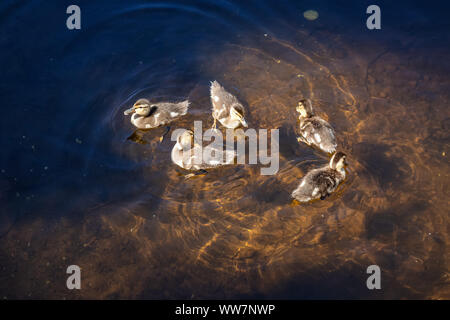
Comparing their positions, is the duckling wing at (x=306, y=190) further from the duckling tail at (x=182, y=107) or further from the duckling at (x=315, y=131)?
the duckling tail at (x=182, y=107)

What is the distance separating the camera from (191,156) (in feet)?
14.5

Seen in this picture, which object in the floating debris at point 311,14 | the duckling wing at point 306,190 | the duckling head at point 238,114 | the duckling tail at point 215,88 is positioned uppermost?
the floating debris at point 311,14

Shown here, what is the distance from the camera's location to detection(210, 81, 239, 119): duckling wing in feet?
16.1

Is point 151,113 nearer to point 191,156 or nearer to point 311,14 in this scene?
point 191,156

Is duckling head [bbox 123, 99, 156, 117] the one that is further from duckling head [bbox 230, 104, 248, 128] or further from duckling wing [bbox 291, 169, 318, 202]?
duckling wing [bbox 291, 169, 318, 202]

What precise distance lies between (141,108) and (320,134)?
2.38 m

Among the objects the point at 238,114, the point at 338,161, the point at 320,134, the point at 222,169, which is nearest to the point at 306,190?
the point at 338,161

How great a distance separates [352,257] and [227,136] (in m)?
2.22

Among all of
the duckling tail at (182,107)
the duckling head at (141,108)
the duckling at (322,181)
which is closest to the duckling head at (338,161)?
the duckling at (322,181)

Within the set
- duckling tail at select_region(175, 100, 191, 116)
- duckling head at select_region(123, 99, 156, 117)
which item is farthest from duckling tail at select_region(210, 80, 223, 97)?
duckling head at select_region(123, 99, 156, 117)

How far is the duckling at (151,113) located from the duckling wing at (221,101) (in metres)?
0.51

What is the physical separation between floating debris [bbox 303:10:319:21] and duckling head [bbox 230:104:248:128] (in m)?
2.77

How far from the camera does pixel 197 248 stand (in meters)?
3.94

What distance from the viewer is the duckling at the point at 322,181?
4.12 meters
